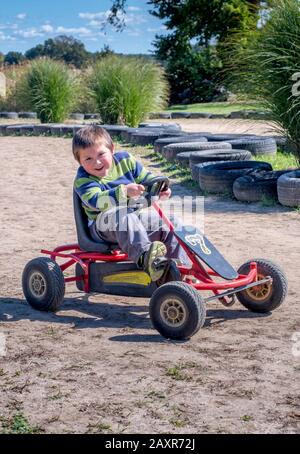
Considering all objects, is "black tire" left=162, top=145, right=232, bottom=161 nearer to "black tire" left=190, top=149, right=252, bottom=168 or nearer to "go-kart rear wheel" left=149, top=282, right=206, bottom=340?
"black tire" left=190, top=149, right=252, bottom=168

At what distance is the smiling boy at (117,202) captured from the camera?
4.07m

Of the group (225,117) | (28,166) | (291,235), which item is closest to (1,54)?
(225,117)

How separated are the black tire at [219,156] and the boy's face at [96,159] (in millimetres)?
4873

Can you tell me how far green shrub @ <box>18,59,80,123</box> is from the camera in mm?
17500

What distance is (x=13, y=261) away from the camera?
550cm

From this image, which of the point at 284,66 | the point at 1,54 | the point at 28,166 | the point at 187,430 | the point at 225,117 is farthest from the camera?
the point at 1,54

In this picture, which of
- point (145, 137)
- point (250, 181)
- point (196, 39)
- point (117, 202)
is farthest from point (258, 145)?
point (196, 39)

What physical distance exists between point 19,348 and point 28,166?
7561mm

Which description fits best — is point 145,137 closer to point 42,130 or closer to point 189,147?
point 189,147

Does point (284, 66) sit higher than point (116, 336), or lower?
higher

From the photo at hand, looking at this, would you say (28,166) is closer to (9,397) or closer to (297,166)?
(297,166)

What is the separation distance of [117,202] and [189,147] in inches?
252

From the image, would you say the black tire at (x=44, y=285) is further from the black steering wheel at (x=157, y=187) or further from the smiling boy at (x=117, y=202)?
the black steering wheel at (x=157, y=187)
